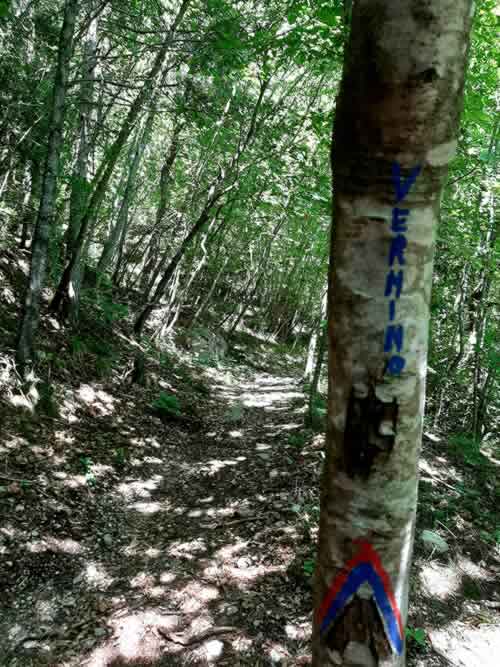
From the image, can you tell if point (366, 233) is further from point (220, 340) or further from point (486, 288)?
point (220, 340)

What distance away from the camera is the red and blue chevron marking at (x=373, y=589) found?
1229 millimetres

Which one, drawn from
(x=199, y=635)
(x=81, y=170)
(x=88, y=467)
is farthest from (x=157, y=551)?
(x=81, y=170)

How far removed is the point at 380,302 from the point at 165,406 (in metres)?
7.43

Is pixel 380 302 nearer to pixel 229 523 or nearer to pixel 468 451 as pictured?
pixel 229 523

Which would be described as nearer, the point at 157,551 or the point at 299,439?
the point at 157,551

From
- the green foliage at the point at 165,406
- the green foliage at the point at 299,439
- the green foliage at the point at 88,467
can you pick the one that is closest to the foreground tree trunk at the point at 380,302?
the green foliage at the point at 88,467

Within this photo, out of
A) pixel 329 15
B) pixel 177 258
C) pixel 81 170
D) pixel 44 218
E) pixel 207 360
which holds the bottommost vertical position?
pixel 207 360

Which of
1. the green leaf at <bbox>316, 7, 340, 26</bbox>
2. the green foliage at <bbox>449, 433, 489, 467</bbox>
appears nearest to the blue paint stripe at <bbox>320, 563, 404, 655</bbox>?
the green leaf at <bbox>316, 7, 340, 26</bbox>

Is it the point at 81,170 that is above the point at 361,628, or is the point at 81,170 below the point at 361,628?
above

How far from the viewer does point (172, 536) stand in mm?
4598

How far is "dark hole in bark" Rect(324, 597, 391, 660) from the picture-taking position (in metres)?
1.25

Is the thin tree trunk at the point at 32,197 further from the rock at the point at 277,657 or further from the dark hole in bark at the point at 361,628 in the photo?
the dark hole in bark at the point at 361,628

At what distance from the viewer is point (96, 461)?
5773mm

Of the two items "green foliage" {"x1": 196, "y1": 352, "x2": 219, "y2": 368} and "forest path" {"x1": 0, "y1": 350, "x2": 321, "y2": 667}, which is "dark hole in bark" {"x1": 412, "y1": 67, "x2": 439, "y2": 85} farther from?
"green foliage" {"x1": 196, "y1": 352, "x2": 219, "y2": 368}
